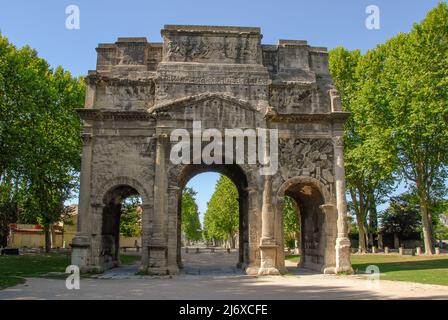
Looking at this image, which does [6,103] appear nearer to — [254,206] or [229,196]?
[254,206]

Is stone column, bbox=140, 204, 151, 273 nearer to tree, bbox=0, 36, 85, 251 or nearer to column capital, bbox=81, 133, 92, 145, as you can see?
column capital, bbox=81, 133, 92, 145

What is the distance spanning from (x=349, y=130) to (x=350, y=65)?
5.02 metres

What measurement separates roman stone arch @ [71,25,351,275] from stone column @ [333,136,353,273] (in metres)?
0.04

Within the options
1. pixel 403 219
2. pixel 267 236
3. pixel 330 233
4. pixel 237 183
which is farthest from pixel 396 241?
pixel 267 236

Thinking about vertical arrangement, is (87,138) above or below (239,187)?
above

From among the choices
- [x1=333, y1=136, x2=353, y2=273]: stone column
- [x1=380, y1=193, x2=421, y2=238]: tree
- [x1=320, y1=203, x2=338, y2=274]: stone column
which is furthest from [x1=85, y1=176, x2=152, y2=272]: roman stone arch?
[x1=380, y1=193, x2=421, y2=238]: tree

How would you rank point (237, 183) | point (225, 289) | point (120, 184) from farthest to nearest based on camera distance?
point (237, 183) → point (120, 184) → point (225, 289)

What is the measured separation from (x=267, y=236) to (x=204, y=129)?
5.40m

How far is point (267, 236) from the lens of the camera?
17.5 meters

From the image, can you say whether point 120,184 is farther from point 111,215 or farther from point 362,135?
point 362,135

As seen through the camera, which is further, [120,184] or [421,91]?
[421,91]

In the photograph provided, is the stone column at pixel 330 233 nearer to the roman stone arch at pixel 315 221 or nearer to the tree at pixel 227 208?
Answer: the roman stone arch at pixel 315 221

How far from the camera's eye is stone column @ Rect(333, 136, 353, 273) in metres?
17.4
